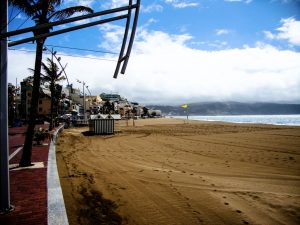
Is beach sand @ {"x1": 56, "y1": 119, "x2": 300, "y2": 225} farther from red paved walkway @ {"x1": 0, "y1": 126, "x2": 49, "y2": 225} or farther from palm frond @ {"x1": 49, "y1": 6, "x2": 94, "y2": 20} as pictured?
palm frond @ {"x1": 49, "y1": 6, "x2": 94, "y2": 20}

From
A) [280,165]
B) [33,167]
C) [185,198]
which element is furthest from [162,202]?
[280,165]

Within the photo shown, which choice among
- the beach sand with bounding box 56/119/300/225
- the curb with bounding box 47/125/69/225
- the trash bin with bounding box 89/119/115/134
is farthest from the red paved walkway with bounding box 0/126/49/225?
the trash bin with bounding box 89/119/115/134

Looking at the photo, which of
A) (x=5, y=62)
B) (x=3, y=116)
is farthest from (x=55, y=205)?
(x=5, y=62)

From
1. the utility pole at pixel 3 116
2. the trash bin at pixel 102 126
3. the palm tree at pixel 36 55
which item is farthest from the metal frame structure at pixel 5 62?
the trash bin at pixel 102 126

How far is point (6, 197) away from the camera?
15.8 ft

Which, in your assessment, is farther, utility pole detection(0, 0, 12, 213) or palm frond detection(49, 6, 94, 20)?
palm frond detection(49, 6, 94, 20)

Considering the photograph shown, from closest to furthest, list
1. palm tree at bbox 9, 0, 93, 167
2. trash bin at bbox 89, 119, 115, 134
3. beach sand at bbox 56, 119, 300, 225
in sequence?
beach sand at bbox 56, 119, 300, 225, palm tree at bbox 9, 0, 93, 167, trash bin at bbox 89, 119, 115, 134

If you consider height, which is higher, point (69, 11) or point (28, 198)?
point (69, 11)

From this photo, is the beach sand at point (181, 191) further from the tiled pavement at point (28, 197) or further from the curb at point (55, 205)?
the tiled pavement at point (28, 197)

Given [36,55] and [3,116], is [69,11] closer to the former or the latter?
[36,55]

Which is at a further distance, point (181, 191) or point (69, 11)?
point (69, 11)

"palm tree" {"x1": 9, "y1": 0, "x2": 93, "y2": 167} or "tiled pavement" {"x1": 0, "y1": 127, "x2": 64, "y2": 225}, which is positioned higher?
"palm tree" {"x1": 9, "y1": 0, "x2": 93, "y2": 167}

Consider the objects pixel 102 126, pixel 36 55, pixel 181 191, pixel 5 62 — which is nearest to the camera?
pixel 5 62

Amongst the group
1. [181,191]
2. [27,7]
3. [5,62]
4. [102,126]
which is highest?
[27,7]
